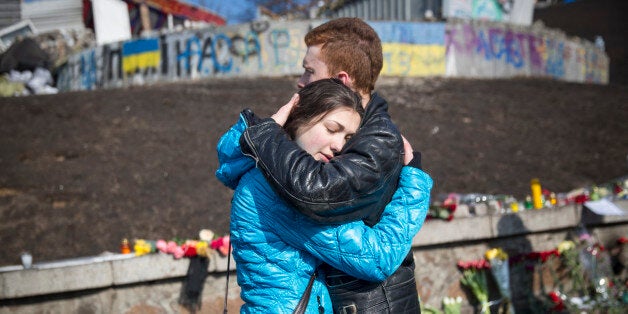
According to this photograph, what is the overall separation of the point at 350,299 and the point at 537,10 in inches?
1533

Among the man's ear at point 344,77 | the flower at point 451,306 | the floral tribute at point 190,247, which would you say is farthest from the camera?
the flower at point 451,306

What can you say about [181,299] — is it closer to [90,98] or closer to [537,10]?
[90,98]

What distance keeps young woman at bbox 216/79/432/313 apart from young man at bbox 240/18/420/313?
57 mm

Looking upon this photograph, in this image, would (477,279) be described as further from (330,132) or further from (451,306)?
(330,132)

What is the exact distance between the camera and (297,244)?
7.63 feet

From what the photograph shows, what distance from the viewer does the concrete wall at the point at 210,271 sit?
15.8ft

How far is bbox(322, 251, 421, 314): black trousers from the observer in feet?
7.92

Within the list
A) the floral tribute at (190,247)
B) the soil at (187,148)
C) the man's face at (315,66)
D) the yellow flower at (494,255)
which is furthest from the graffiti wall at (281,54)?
the man's face at (315,66)

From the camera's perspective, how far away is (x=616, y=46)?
95.0 feet

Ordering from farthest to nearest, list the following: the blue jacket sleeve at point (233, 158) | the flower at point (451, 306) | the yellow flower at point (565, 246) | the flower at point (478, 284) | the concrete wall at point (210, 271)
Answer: the yellow flower at point (565, 246)
the flower at point (478, 284)
the flower at point (451, 306)
the concrete wall at point (210, 271)
the blue jacket sleeve at point (233, 158)

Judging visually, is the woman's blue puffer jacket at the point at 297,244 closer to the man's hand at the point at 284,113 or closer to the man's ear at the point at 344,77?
the man's hand at the point at 284,113

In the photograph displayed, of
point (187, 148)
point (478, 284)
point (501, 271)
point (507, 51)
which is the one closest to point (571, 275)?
point (501, 271)

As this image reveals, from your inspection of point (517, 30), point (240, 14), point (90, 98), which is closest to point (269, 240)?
point (90, 98)

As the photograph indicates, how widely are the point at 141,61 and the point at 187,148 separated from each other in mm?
7325
